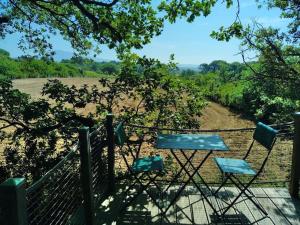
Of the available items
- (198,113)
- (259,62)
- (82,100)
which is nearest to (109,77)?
(82,100)

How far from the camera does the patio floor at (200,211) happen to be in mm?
4691

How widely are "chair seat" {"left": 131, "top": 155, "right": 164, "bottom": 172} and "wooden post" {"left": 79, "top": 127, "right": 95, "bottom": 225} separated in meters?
0.71

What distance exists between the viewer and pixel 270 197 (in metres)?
5.38

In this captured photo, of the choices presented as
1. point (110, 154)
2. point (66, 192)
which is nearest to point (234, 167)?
point (110, 154)

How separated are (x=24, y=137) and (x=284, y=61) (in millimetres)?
8624

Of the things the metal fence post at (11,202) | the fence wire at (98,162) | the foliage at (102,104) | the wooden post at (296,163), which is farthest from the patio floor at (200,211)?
the foliage at (102,104)

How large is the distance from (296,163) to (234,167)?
1196 millimetres

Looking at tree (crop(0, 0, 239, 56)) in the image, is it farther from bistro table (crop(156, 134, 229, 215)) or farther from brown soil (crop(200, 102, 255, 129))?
brown soil (crop(200, 102, 255, 129))

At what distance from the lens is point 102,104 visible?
7992 millimetres

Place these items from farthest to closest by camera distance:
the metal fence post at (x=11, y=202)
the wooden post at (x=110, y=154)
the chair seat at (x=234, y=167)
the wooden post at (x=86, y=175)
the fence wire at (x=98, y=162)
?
the wooden post at (x=110, y=154) < the fence wire at (x=98, y=162) < the chair seat at (x=234, y=167) < the wooden post at (x=86, y=175) < the metal fence post at (x=11, y=202)

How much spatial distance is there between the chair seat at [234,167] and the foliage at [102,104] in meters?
3.10

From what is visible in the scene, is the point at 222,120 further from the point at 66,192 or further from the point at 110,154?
the point at 66,192

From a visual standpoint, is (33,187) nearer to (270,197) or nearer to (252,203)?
(252,203)

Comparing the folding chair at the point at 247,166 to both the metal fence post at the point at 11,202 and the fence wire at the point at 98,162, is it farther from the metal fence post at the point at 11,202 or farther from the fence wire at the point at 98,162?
the metal fence post at the point at 11,202
